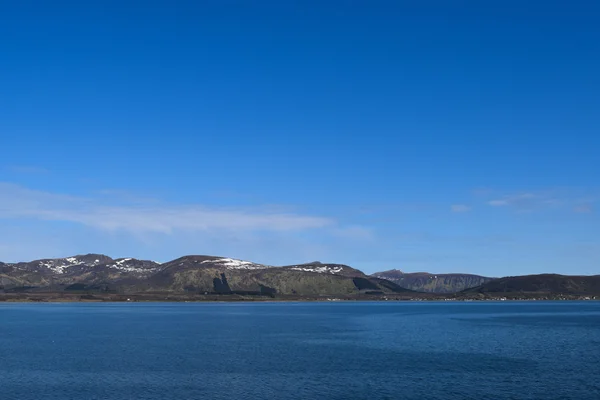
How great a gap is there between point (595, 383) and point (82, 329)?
408 ft

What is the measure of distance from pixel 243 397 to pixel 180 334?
78.3m

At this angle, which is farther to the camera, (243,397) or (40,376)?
(40,376)

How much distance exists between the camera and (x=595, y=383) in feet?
233

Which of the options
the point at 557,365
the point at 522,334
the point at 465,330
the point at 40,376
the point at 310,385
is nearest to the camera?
the point at 310,385

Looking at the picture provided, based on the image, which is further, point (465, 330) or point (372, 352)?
point (465, 330)

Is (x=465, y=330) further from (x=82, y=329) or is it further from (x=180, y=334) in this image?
(x=82, y=329)

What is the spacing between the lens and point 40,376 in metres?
75.9

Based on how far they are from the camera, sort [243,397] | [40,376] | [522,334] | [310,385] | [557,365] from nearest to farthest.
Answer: [243,397] < [310,385] < [40,376] < [557,365] < [522,334]

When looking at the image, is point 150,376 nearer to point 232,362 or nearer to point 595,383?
point 232,362

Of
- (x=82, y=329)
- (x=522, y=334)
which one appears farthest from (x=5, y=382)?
(x=522, y=334)

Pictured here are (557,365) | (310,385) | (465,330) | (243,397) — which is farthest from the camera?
(465,330)

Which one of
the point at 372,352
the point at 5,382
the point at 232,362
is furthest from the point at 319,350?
the point at 5,382

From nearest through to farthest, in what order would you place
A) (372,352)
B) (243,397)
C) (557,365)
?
(243,397)
(557,365)
(372,352)

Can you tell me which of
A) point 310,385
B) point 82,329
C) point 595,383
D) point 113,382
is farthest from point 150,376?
point 82,329
